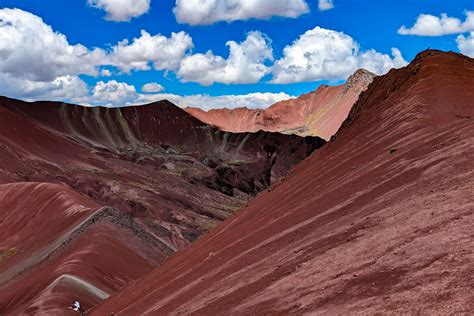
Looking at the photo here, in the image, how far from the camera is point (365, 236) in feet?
44.9

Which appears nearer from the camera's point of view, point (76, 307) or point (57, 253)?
point (76, 307)

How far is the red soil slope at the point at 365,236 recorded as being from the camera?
1037 cm

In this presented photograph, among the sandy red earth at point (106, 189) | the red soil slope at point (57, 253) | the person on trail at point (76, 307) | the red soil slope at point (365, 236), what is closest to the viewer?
the red soil slope at point (365, 236)

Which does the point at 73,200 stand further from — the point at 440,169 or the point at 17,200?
the point at 440,169

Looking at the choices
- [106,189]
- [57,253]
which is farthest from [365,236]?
[106,189]

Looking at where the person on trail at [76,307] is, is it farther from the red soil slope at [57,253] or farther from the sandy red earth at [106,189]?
the sandy red earth at [106,189]

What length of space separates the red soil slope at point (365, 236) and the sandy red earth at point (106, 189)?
37.6 ft

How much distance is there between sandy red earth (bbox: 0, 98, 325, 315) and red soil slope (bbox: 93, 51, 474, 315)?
1146 centimetres

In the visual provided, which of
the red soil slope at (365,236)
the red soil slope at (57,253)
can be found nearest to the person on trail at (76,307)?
the red soil slope at (57,253)

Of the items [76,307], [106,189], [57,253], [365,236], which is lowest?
[76,307]

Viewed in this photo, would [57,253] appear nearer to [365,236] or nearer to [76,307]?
[76,307]

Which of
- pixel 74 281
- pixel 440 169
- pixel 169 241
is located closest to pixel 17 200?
pixel 169 241

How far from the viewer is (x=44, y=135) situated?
4631 inches

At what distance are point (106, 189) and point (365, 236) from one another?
269 ft
